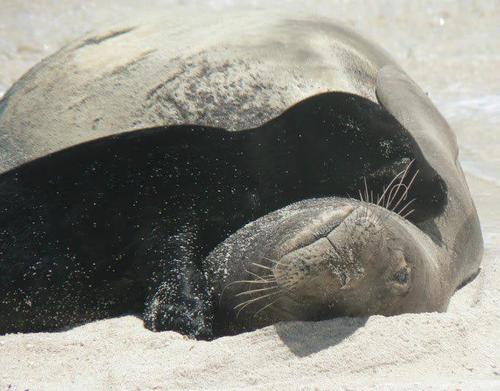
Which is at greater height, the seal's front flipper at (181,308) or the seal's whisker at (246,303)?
the seal's whisker at (246,303)

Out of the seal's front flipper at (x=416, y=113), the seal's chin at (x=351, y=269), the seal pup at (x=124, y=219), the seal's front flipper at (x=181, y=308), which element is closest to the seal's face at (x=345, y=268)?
the seal's chin at (x=351, y=269)

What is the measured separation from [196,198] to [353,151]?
63 cm

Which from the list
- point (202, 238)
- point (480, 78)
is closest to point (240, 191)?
point (202, 238)

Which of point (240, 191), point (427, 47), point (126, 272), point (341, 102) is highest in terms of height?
point (341, 102)

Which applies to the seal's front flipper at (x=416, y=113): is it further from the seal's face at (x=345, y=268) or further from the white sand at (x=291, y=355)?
the seal's face at (x=345, y=268)

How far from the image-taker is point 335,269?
3.05m

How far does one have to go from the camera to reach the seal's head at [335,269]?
3.07m

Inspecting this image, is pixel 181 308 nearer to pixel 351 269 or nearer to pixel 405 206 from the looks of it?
pixel 351 269

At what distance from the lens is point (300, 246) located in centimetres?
313

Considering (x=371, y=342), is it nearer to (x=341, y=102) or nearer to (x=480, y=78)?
(x=341, y=102)

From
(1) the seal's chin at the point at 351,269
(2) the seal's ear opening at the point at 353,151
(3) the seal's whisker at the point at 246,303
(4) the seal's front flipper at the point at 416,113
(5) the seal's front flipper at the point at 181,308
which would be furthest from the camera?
(4) the seal's front flipper at the point at 416,113

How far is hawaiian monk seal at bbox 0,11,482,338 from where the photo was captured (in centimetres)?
350

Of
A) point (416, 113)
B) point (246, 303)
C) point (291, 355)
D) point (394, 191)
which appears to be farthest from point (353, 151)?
point (291, 355)

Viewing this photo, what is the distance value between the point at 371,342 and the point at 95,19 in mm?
7031
